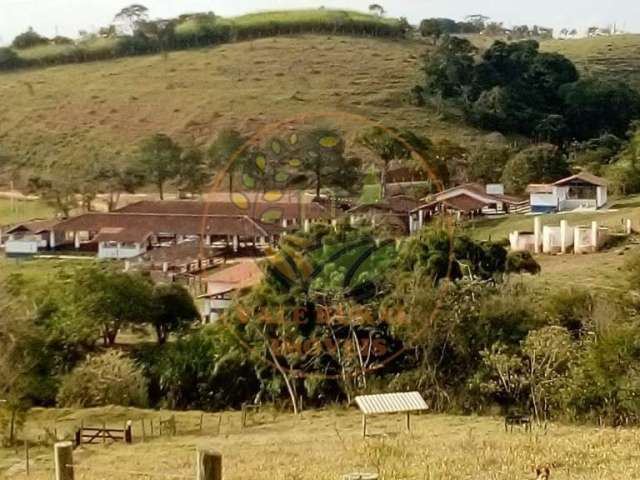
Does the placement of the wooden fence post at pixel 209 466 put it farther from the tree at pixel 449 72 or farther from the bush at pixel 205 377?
the tree at pixel 449 72

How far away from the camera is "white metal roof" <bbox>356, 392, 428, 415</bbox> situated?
10516 millimetres

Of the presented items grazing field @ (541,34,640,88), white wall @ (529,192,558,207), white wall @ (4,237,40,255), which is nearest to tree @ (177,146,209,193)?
white wall @ (4,237,40,255)

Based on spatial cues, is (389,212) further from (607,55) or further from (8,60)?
(8,60)

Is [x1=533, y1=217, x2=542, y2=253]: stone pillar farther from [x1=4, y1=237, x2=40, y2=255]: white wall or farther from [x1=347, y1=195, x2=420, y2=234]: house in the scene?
[x1=4, y1=237, x2=40, y2=255]: white wall

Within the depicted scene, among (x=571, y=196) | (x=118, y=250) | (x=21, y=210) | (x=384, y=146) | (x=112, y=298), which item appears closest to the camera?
(x=112, y=298)

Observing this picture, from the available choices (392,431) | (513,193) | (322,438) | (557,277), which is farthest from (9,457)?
(513,193)

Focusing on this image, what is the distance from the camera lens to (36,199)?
32.6 m

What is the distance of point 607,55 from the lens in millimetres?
52188

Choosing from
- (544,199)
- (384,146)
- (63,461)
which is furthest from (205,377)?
(544,199)

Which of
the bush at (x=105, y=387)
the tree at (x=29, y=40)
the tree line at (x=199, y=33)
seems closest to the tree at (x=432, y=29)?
the tree line at (x=199, y=33)

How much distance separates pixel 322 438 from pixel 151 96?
35.1m

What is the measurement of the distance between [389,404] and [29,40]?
51.0 meters

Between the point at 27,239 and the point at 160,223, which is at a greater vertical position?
the point at 160,223

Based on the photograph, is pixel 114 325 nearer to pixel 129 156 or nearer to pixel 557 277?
pixel 557 277
